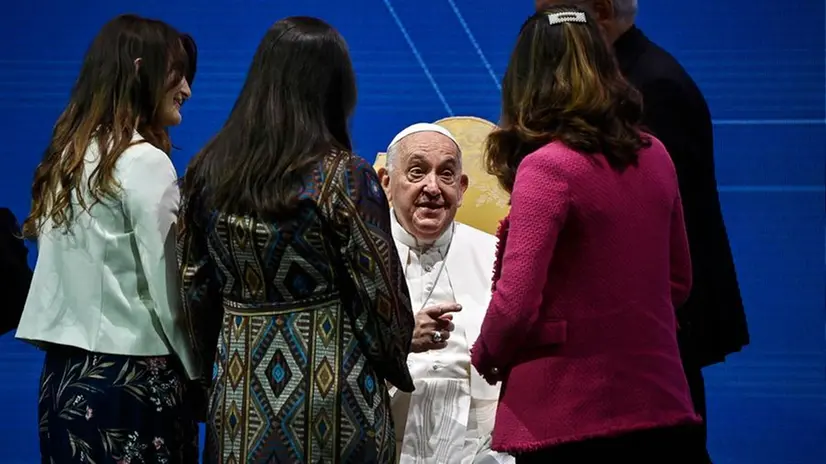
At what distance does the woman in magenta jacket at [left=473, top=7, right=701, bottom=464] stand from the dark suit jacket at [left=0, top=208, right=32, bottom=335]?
1.41 m

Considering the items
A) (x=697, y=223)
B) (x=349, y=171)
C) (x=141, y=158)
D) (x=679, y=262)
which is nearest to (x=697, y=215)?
(x=697, y=223)

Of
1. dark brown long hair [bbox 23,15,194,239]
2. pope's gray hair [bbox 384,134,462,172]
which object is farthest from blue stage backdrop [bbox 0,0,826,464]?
dark brown long hair [bbox 23,15,194,239]

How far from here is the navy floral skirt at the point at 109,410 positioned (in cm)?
281

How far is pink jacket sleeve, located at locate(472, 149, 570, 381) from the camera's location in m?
2.41

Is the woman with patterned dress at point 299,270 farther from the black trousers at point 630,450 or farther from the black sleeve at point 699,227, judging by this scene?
the black sleeve at point 699,227

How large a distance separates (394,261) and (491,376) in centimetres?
31

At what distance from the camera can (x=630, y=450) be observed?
2.50m

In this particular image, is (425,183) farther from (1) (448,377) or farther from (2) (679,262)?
(2) (679,262)

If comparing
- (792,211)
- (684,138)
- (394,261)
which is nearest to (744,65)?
(792,211)

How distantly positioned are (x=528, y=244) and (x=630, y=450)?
458 millimetres

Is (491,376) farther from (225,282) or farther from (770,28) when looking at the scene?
(770,28)

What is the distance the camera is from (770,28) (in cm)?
484

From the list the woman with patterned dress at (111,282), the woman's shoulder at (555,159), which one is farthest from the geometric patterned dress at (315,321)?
the woman's shoulder at (555,159)

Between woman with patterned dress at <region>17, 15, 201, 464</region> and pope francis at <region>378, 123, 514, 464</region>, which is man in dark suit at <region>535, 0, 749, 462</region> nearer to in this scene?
pope francis at <region>378, 123, 514, 464</region>
